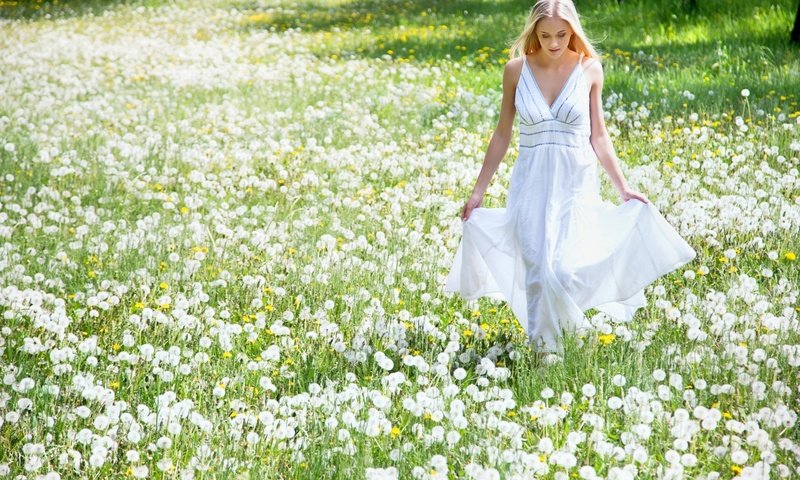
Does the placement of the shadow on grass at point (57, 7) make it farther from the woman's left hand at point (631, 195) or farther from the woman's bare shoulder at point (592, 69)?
the woman's left hand at point (631, 195)

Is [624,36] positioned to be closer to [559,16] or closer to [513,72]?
[513,72]

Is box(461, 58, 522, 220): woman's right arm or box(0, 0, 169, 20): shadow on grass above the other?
box(461, 58, 522, 220): woman's right arm

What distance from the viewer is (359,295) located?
5922 mm

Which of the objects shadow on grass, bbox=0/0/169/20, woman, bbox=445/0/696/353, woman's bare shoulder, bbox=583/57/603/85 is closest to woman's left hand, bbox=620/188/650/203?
woman, bbox=445/0/696/353

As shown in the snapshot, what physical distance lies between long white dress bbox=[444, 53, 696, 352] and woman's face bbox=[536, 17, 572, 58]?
175 millimetres

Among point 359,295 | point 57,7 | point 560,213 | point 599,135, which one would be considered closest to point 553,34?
point 599,135

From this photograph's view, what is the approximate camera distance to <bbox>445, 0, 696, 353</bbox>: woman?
4.90 m

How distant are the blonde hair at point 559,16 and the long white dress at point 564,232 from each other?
85 mm

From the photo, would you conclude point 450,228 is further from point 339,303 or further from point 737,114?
point 737,114

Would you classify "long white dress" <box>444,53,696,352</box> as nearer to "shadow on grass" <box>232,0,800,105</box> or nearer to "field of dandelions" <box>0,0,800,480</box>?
"field of dandelions" <box>0,0,800,480</box>

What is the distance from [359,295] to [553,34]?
198cm

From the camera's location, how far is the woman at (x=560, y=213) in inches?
193

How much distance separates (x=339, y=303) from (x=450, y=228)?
1.46 meters

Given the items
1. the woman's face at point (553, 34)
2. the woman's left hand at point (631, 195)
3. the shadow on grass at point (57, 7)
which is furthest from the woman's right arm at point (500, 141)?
the shadow on grass at point (57, 7)
